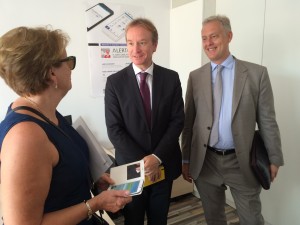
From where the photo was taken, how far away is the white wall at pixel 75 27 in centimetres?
246

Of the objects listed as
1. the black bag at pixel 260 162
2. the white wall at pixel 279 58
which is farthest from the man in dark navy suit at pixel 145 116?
the white wall at pixel 279 58

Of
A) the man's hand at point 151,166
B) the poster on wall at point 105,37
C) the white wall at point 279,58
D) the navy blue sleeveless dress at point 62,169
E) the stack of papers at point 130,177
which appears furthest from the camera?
the poster on wall at point 105,37

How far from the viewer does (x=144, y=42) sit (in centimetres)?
157

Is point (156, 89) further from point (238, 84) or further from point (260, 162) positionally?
point (260, 162)

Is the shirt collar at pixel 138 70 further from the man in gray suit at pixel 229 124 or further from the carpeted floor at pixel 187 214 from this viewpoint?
the carpeted floor at pixel 187 214

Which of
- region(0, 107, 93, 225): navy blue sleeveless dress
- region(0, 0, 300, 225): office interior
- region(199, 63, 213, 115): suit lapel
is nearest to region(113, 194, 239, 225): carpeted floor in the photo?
region(0, 0, 300, 225): office interior

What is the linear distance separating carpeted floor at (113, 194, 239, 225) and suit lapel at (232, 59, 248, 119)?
153 cm

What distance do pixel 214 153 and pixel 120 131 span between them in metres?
0.69

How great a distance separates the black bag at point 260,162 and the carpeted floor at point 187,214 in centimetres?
114

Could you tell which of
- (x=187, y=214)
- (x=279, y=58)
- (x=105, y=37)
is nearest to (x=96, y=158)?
(x=279, y=58)

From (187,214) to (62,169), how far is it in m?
2.22

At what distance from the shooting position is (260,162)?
1639mm

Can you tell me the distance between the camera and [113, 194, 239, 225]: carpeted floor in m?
2.61

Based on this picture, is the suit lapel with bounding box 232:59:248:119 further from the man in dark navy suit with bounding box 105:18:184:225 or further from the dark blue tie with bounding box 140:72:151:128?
the dark blue tie with bounding box 140:72:151:128
